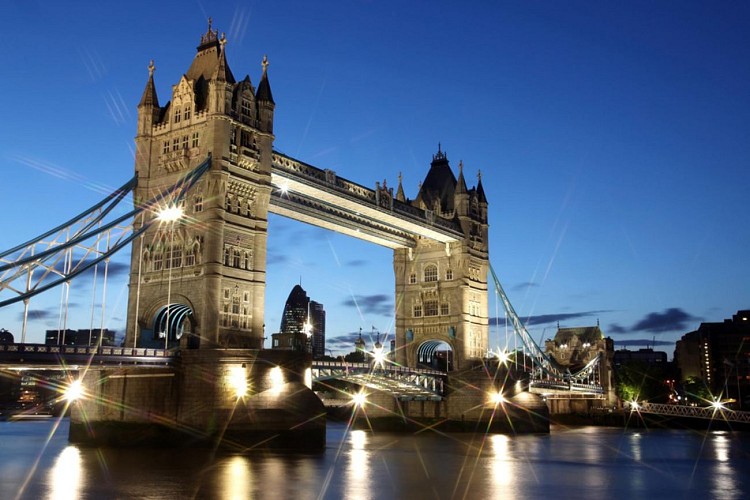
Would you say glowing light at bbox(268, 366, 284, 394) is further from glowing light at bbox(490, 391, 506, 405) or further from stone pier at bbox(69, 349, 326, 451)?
glowing light at bbox(490, 391, 506, 405)

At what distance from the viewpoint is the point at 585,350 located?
12938 cm

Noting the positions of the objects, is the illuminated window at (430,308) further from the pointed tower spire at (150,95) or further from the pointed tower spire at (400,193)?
the pointed tower spire at (150,95)

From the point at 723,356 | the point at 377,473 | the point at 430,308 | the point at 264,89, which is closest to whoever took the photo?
the point at 377,473

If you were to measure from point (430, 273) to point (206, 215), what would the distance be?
35.4m

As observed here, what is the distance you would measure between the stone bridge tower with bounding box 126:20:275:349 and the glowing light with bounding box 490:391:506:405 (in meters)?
27.3

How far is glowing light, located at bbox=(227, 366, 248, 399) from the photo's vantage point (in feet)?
140

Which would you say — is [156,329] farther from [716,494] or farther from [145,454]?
[716,494]

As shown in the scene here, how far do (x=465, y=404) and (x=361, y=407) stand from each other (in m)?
11.9

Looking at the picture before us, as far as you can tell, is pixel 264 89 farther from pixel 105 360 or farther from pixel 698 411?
pixel 698 411

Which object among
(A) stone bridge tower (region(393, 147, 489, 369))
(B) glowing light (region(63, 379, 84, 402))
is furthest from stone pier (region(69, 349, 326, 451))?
(A) stone bridge tower (region(393, 147, 489, 369))

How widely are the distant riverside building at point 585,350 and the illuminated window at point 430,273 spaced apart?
5009cm

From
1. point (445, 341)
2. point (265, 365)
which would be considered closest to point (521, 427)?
point (445, 341)

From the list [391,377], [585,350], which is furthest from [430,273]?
[585,350]

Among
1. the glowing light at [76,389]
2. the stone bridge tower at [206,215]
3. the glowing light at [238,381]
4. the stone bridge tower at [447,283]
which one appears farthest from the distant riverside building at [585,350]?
the glowing light at [76,389]
